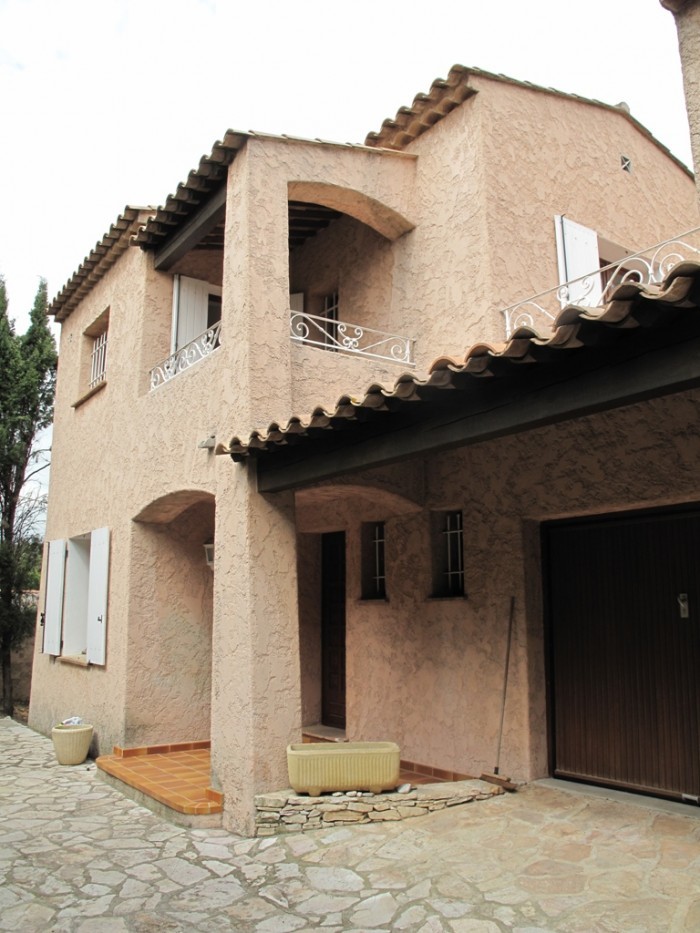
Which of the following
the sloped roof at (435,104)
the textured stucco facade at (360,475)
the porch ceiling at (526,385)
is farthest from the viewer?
the sloped roof at (435,104)

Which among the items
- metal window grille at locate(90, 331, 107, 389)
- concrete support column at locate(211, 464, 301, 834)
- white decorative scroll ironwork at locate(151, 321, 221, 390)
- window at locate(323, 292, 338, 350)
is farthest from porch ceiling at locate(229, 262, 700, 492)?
metal window grille at locate(90, 331, 107, 389)

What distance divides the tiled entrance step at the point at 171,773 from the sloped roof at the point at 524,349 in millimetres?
3544

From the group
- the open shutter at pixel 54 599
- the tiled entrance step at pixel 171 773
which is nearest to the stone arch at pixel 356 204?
the tiled entrance step at pixel 171 773

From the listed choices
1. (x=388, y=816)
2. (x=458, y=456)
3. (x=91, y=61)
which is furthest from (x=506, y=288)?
(x=91, y=61)

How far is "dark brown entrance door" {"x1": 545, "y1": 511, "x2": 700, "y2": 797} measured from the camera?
21.6 ft

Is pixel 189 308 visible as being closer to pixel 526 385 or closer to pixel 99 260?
pixel 99 260

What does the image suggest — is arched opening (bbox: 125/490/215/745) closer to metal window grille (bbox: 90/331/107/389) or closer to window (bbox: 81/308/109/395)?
window (bbox: 81/308/109/395)

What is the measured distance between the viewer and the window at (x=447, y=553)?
863 cm

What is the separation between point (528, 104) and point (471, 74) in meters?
0.92

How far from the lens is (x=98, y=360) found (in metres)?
12.9

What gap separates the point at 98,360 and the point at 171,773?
23.2ft

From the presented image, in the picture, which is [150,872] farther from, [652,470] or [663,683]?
[652,470]

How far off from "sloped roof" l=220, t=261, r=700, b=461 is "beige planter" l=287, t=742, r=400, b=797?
2691 mm

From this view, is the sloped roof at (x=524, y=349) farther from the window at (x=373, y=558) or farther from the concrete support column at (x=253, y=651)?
the window at (x=373, y=558)
